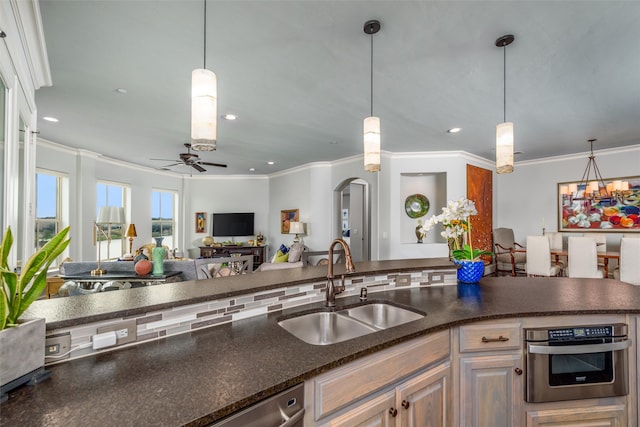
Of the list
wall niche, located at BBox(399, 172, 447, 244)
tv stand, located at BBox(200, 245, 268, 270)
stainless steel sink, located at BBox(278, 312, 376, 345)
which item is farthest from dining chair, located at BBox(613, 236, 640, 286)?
tv stand, located at BBox(200, 245, 268, 270)

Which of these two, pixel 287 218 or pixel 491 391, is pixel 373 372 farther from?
pixel 287 218

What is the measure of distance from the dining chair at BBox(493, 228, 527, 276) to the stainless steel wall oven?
3.91m

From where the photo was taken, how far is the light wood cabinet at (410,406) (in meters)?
1.09

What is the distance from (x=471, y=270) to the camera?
216 cm

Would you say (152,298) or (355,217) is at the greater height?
(355,217)

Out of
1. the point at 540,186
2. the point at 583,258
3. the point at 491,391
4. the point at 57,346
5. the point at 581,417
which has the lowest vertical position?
the point at 581,417

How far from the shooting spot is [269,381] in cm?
88

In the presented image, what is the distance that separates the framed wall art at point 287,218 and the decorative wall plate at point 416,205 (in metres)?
2.41

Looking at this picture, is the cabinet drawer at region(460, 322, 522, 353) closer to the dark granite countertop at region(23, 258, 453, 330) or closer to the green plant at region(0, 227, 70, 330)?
the dark granite countertop at region(23, 258, 453, 330)

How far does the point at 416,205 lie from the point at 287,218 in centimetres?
294

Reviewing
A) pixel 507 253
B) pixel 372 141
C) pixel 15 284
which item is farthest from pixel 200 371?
pixel 507 253

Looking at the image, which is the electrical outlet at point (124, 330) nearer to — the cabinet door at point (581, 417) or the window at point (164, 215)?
the cabinet door at point (581, 417)

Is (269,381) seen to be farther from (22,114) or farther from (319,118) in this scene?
(319,118)

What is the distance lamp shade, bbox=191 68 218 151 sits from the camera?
1.46 m
